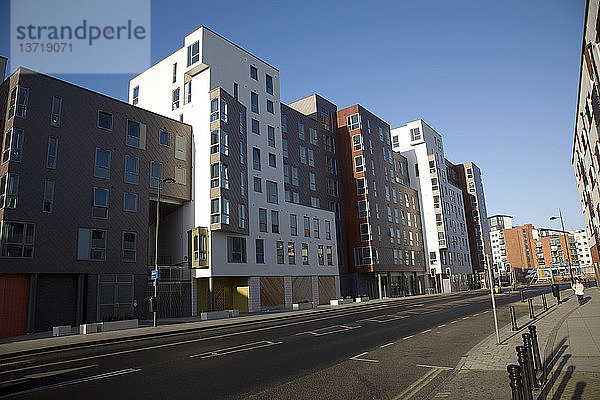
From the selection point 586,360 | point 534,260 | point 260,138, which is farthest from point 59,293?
point 534,260

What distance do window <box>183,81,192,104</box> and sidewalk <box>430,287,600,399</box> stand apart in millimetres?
33932

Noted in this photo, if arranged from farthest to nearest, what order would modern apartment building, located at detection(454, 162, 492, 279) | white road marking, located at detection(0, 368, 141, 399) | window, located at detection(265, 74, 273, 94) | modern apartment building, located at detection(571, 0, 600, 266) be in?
modern apartment building, located at detection(454, 162, 492, 279) < window, located at detection(265, 74, 273, 94) < modern apartment building, located at detection(571, 0, 600, 266) < white road marking, located at detection(0, 368, 141, 399)

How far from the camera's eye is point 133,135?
3303 centimetres

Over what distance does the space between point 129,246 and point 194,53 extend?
63.6 feet

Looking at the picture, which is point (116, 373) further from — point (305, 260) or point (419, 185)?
point (419, 185)

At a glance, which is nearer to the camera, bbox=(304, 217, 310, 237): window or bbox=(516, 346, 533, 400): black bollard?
bbox=(516, 346, 533, 400): black bollard

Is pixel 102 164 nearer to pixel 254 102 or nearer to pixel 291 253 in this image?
pixel 254 102

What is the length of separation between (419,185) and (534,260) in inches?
4523

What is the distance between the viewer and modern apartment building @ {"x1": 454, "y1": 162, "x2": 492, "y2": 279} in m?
90.1

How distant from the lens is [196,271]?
34469 millimetres

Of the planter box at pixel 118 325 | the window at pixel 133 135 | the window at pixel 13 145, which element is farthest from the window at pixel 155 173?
the planter box at pixel 118 325

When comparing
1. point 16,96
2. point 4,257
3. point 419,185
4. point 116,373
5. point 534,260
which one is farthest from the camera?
point 534,260

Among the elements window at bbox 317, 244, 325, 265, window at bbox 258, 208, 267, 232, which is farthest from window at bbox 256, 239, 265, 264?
window at bbox 317, 244, 325, 265

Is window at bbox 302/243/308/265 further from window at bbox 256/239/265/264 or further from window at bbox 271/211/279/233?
window at bbox 256/239/265/264
